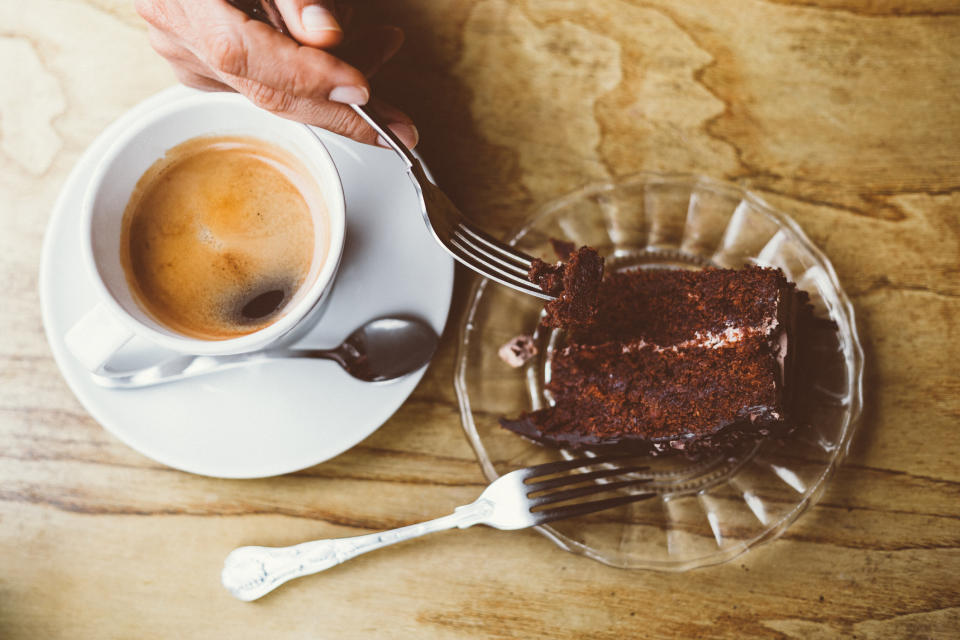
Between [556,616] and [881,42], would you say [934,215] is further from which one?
[556,616]

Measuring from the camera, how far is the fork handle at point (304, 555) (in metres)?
1.73

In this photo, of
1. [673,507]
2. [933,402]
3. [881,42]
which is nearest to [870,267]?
[933,402]

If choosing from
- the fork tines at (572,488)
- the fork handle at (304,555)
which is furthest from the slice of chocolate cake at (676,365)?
the fork handle at (304,555)

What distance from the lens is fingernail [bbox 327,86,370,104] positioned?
140cm

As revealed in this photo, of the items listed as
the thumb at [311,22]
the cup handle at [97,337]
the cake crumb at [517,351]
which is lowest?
the cake crumb at [517,351]

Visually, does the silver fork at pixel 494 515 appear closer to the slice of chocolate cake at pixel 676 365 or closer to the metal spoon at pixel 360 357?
the slice of chocolate cake at pixel 676 365

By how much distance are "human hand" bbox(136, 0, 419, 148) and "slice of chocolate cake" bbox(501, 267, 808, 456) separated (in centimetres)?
72

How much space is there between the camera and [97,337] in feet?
4.96

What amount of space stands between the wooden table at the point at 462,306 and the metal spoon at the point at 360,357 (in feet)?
0.67

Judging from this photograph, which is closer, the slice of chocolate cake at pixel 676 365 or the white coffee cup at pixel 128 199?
the white coffee cup at pixel 128 199

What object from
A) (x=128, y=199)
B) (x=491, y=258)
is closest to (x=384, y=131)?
(x=491, y=258)

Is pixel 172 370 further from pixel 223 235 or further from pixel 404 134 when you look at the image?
pixel 404 134

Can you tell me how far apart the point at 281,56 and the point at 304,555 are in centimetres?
126

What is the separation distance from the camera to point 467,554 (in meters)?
1.88
